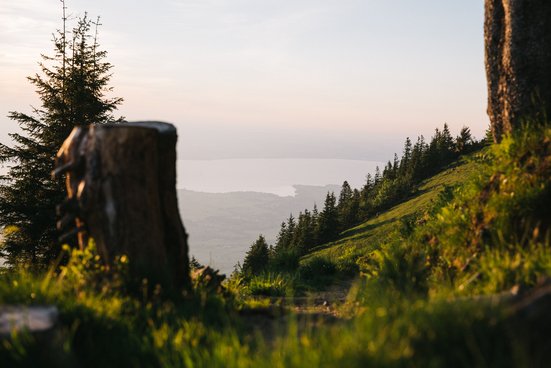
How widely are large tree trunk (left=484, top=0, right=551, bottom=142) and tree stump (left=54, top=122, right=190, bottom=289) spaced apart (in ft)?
18.1

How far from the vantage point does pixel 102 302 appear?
444 cm

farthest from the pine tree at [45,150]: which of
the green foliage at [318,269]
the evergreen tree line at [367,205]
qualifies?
the evergreen tree line at [367,205]

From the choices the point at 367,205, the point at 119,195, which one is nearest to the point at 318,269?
the point at 119,195

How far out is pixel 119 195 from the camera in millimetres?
5125

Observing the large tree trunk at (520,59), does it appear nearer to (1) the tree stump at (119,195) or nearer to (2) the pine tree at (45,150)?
(1) the tree stump at (119,195)

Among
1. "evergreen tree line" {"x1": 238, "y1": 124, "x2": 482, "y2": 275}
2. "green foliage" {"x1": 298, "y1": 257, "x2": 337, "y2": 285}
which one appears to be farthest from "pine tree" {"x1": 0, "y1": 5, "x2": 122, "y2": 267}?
"evergreen tree line" {"x1": 238, "y1": 124, "x2": 482, "y2": 275}

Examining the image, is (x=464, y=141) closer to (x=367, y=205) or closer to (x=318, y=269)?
(x=367, y=205)

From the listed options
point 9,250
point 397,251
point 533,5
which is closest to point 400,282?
point 397,251

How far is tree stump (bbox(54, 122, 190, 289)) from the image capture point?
5.12 m

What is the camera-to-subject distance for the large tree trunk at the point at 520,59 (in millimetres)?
6594

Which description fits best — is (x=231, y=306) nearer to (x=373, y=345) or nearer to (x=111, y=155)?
(x=111, y=155)

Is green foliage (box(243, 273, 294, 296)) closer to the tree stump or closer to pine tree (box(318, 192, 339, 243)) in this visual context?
the tree stump

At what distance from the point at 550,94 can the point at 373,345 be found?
587cm

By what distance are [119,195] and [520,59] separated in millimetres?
6257
